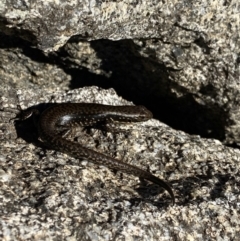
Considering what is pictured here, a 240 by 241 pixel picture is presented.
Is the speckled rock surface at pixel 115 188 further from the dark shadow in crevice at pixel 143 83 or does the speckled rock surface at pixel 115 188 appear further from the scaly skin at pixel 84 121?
the dark shadow in crevice at pixel 143 83

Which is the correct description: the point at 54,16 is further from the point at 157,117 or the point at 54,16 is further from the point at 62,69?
the point at 157,117

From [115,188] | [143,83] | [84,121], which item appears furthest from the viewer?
[143,83]

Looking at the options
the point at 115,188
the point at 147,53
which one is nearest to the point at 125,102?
the point at 147,53

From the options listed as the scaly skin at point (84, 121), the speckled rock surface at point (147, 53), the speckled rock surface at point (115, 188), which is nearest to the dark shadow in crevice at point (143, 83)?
the speckled rock surface at point (147, 53)

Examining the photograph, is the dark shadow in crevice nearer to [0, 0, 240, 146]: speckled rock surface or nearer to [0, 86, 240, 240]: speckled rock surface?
[0, 0, 240, 146]: speckled rock surface

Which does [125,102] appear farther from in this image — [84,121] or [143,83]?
[84,121]
